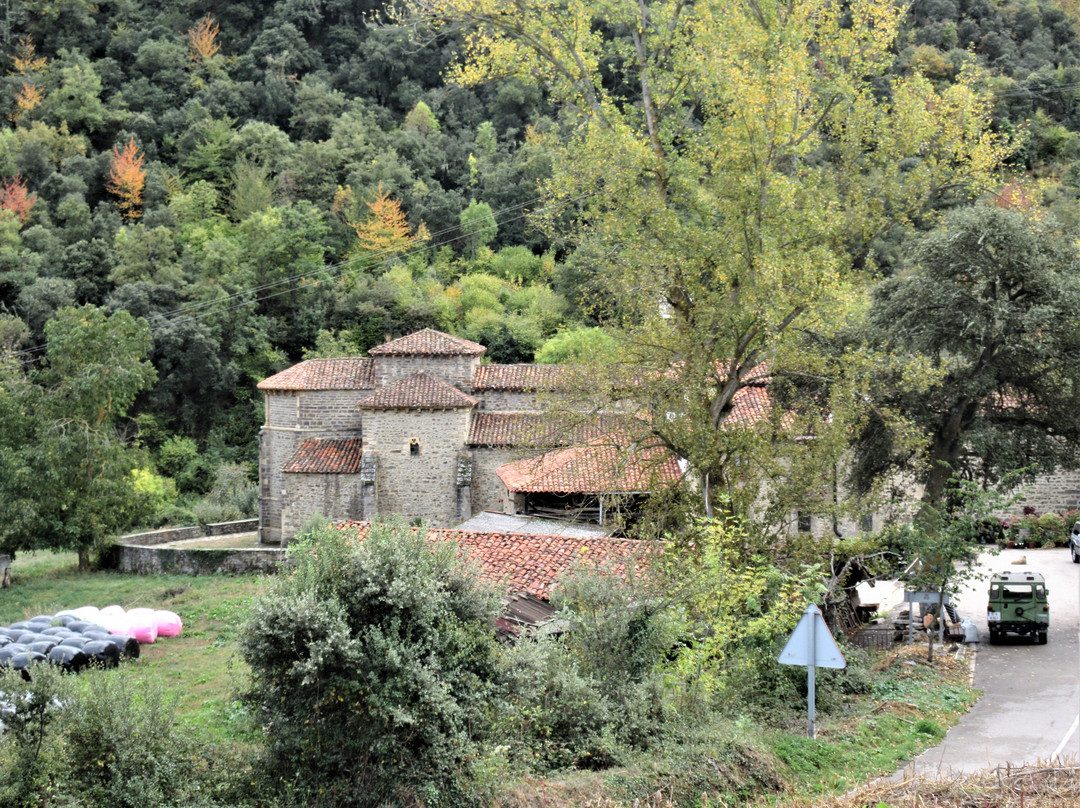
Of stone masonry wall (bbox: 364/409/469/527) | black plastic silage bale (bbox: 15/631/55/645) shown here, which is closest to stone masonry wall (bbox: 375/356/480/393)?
stone masonry wall (bbox: 364/409/469/527)

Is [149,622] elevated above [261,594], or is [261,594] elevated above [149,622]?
[261,594]

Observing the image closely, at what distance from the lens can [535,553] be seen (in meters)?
17.9

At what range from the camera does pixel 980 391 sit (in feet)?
62.1

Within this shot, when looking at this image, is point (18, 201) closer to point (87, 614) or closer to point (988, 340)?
point (87, 614)

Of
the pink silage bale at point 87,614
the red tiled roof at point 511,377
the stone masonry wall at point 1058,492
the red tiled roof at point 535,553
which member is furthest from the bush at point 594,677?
the stone masonry wall at point 1058,492

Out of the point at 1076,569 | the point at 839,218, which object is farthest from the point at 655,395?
the point at 1076,569

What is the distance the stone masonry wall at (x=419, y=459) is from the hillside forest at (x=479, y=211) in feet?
21.2

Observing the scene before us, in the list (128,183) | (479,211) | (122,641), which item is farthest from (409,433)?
(128,183)

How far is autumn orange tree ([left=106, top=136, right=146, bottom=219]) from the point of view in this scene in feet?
217

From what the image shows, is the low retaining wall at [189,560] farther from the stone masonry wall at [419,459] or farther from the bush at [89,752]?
the bush at [89,752]

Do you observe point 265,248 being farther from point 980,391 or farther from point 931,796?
point 931,796

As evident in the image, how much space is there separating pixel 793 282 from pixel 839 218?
1.67m

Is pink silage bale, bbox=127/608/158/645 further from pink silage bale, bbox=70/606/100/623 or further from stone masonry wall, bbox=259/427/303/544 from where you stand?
stone masonry wall, bbox=259/427/303/544

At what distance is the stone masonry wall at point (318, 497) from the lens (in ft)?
104
